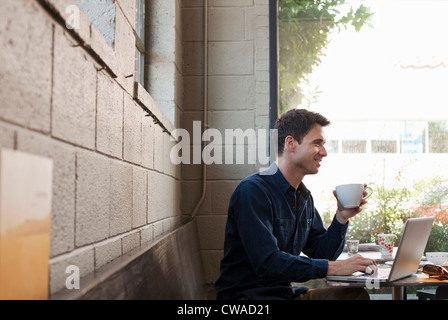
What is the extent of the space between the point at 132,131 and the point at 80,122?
0.53m

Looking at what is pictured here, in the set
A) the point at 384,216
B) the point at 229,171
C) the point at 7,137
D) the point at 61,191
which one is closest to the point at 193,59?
the point at 229,171

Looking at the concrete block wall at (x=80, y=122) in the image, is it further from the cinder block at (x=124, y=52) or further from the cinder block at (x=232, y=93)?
the cinder block at (x=232, y=93)

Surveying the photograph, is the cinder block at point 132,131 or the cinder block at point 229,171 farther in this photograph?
the cinder block at point 229,171

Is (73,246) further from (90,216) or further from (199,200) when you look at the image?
(199,200)

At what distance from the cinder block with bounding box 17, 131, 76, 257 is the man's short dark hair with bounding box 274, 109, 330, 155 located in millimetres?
1139

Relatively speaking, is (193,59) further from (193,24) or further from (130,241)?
(130,241)

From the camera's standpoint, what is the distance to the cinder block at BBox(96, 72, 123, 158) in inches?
50.4

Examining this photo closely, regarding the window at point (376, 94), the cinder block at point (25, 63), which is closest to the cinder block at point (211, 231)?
the window at point (376, 94)

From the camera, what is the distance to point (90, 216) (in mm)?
1200

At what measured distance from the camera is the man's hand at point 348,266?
1562 mm

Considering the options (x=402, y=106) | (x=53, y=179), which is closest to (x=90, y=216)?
(x=53, y=179)

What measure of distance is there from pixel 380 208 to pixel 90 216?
2.29m

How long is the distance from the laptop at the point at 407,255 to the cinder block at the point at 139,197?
0.71m
